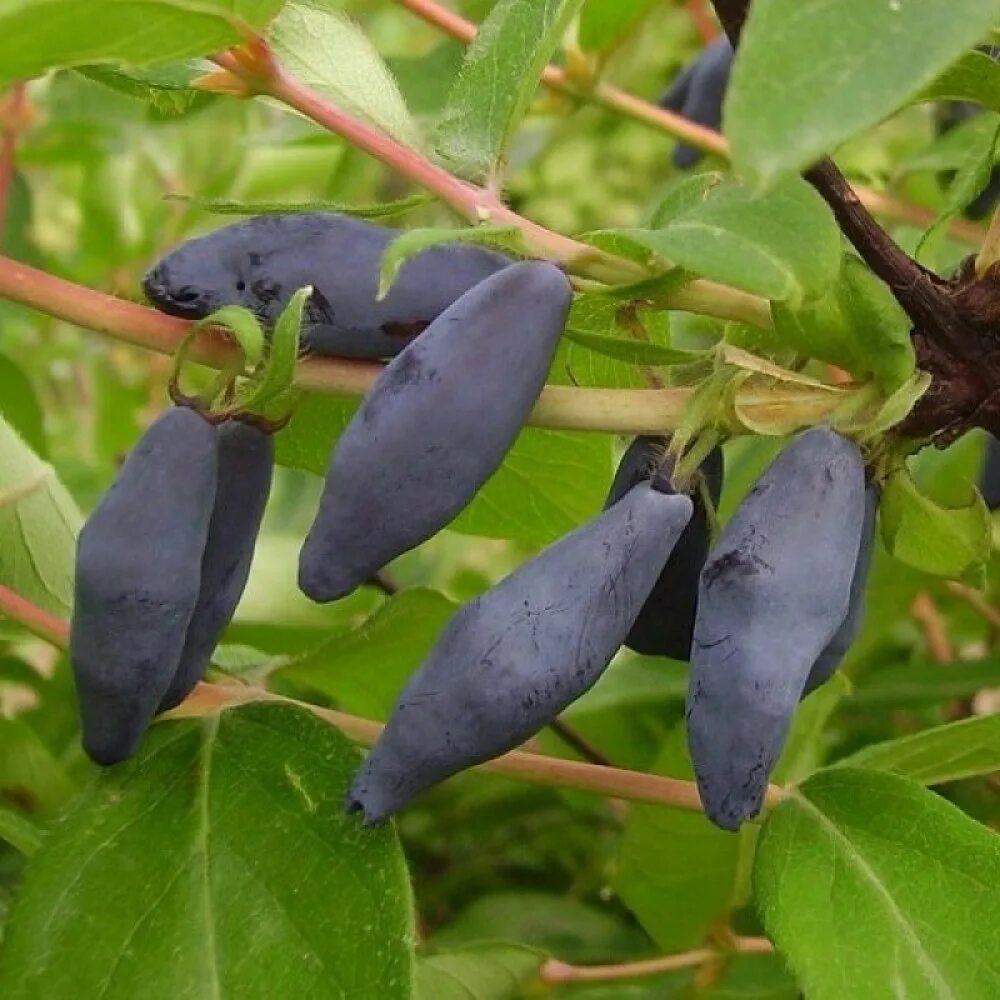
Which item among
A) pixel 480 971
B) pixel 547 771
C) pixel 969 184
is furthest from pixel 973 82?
pixel 480 971

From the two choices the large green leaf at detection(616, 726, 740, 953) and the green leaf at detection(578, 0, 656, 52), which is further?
the green leaf at detection(578, 0, 656, 52)

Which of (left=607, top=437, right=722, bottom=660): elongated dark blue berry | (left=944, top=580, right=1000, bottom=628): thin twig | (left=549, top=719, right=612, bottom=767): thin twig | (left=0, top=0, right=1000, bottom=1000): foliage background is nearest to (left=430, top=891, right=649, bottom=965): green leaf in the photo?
(left=0, top=0, right=1000, bottom=1000): foliage background

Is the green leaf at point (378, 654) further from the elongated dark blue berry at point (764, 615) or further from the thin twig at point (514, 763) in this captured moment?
the elongated dark blue berry at point (764, 615)

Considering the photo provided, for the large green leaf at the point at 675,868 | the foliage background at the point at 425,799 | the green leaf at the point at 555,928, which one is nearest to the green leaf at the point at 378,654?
the foliage background at the point at 425,799

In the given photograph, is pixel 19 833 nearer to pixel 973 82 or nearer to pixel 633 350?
pixel 633 350

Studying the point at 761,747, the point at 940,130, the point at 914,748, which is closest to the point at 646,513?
the point at 761,747

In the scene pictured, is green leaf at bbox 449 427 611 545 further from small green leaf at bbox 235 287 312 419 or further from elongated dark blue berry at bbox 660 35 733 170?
elongated dark blue berry at bbox 660 35 733 170
